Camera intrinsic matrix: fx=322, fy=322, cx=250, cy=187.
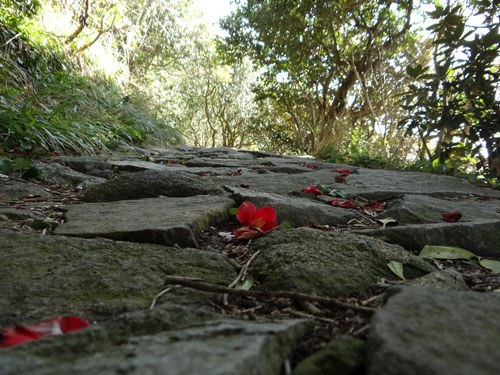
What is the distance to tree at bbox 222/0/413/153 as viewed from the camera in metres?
6.92

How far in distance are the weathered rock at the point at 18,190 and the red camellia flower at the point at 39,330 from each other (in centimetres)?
129

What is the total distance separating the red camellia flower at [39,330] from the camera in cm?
50

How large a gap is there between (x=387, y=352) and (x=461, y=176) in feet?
11.8

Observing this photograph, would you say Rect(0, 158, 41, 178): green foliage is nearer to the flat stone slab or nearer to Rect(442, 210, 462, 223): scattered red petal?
the flat stone slab

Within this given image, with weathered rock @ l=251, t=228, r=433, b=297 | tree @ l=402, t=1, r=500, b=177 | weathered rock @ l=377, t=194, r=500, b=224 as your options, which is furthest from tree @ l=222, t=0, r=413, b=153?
weathered rock @ l=251, t=228, r=433, b=297

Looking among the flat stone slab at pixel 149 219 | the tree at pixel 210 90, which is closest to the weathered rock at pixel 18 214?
the flat stone slab at pixel 149 219

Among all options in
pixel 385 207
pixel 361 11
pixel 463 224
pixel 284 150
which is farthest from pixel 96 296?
pixel 284 150

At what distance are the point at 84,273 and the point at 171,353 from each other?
1.59 ft

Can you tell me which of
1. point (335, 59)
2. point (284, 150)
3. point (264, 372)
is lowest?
point (264, 372)

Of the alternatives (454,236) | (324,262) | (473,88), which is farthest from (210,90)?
(324,262)

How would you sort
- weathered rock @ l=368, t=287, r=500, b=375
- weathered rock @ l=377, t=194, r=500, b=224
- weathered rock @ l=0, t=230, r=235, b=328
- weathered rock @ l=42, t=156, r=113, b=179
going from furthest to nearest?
weathered rock @ l=42, t=156, r=113, b=179
weathered rock @ l=377, t=194, r=500, b=224
weathered rock @ l=0, t=230, r=235, b=328
weathered rock @ l=368, t=287, r=500, b=375

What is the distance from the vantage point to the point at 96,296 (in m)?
0.70

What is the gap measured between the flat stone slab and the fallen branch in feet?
0.97

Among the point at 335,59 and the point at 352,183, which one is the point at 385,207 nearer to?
the point at 352,183
